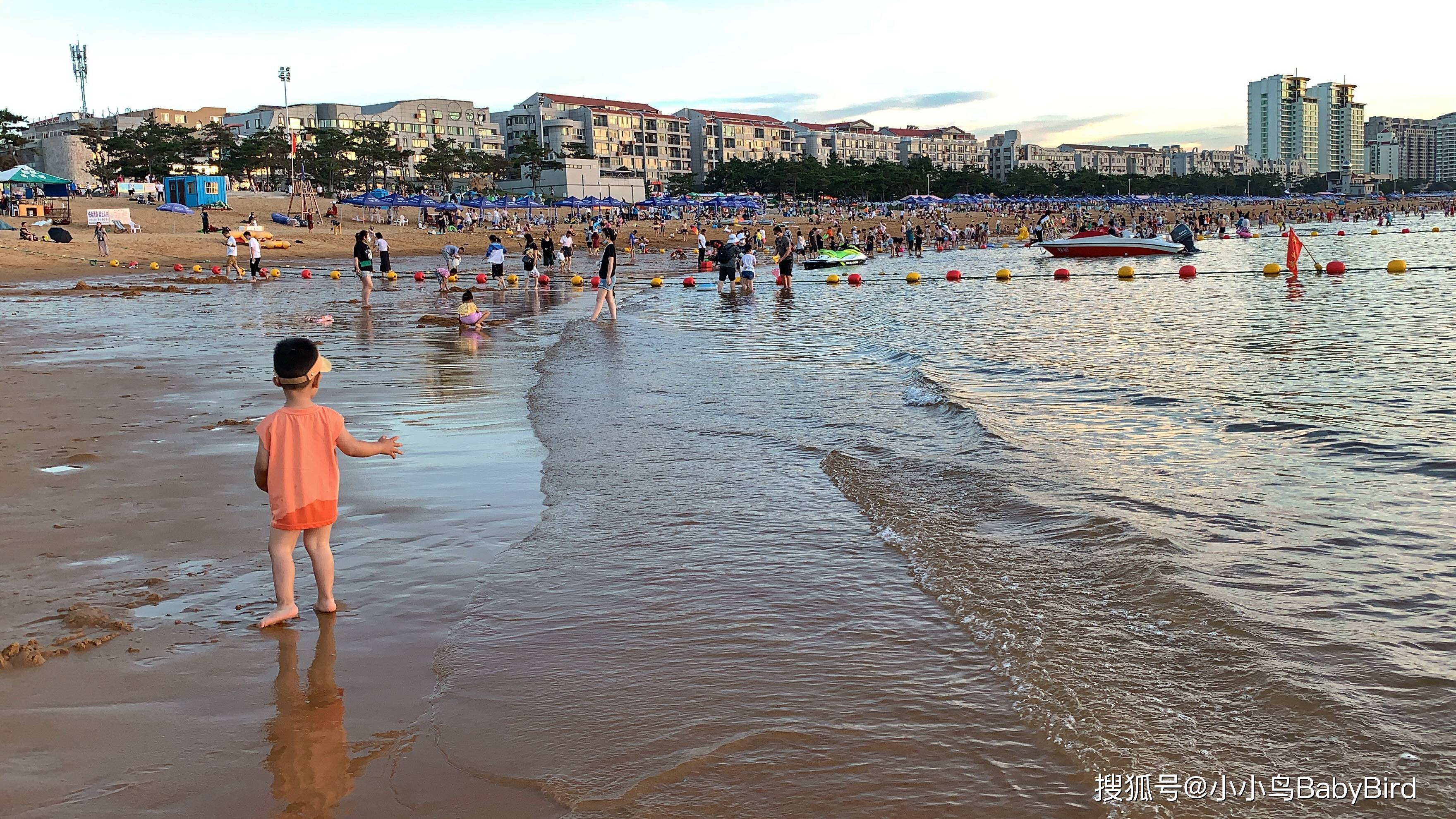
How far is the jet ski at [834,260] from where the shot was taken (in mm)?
39406

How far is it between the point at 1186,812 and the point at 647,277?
1439 inches

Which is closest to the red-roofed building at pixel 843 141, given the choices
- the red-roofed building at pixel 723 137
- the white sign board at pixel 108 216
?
the red-roofed building at pixel 723 137

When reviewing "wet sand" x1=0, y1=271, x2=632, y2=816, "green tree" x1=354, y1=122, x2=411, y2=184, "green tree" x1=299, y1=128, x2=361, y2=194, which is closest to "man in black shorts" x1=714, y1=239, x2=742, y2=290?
"wet sand" x1=0, y1=271, x2=632, y2=816

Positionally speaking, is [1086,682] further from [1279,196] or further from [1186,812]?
[1279,196]

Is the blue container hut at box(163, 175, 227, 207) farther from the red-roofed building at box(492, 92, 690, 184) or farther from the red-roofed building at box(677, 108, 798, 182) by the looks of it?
the red-roofed building at box(677, 108, 798, 182)

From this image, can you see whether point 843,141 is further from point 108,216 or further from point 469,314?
point 469,314

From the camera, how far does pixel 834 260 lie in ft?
130

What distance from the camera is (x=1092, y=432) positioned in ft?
30.8

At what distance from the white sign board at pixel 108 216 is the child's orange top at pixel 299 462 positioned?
168 feet

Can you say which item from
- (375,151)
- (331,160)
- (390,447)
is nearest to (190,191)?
(331,160)

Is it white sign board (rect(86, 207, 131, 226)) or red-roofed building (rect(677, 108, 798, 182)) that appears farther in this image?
red-roofed building (rect(677, 108, 798, 182))

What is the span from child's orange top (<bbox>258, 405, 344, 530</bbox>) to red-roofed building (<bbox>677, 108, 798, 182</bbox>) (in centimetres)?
15756

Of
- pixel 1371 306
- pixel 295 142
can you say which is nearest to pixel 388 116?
pixel 295 142

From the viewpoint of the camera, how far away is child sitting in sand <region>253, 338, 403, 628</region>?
4.62 metres
